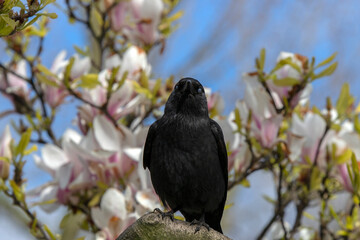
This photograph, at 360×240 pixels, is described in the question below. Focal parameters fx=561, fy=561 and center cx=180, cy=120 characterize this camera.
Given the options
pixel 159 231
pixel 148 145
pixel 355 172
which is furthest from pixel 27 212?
pixel 355 172

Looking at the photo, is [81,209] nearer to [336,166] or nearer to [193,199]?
[193,199]

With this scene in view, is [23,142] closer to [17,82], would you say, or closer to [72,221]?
[72,221]

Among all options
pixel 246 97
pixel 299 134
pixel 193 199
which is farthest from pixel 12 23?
pixel 299 134

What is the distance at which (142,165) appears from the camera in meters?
1.85

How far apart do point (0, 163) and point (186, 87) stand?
681 mm

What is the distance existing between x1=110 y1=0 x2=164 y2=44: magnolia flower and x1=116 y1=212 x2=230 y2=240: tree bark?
1.33 meters

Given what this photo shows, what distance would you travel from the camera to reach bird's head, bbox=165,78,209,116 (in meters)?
1.90

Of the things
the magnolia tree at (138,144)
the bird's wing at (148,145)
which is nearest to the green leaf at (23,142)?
the magnolia tree at (138,144)

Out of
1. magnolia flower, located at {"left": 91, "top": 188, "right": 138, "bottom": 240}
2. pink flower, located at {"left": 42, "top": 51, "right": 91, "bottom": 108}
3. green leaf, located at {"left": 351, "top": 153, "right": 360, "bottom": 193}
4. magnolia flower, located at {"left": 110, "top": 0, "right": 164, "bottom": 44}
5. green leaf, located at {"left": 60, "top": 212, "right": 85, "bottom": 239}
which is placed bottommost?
magnolia flower, located at {"left": 91, "top": 188, "right": 138, "bottom": 240}

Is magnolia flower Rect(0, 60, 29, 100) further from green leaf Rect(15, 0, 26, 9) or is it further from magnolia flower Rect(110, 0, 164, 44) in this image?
green leaf Rect(15, 0, 26, 9)

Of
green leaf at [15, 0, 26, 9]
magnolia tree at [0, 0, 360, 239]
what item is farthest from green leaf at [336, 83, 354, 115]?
green leaf at [15, 0, 26, 9]

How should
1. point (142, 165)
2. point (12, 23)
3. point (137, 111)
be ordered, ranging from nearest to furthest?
point (12, 23) < point (142, 165) < point (137, 111)

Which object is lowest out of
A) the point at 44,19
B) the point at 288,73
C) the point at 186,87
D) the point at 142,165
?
the point at 142,165

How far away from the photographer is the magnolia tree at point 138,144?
6.20 ft
